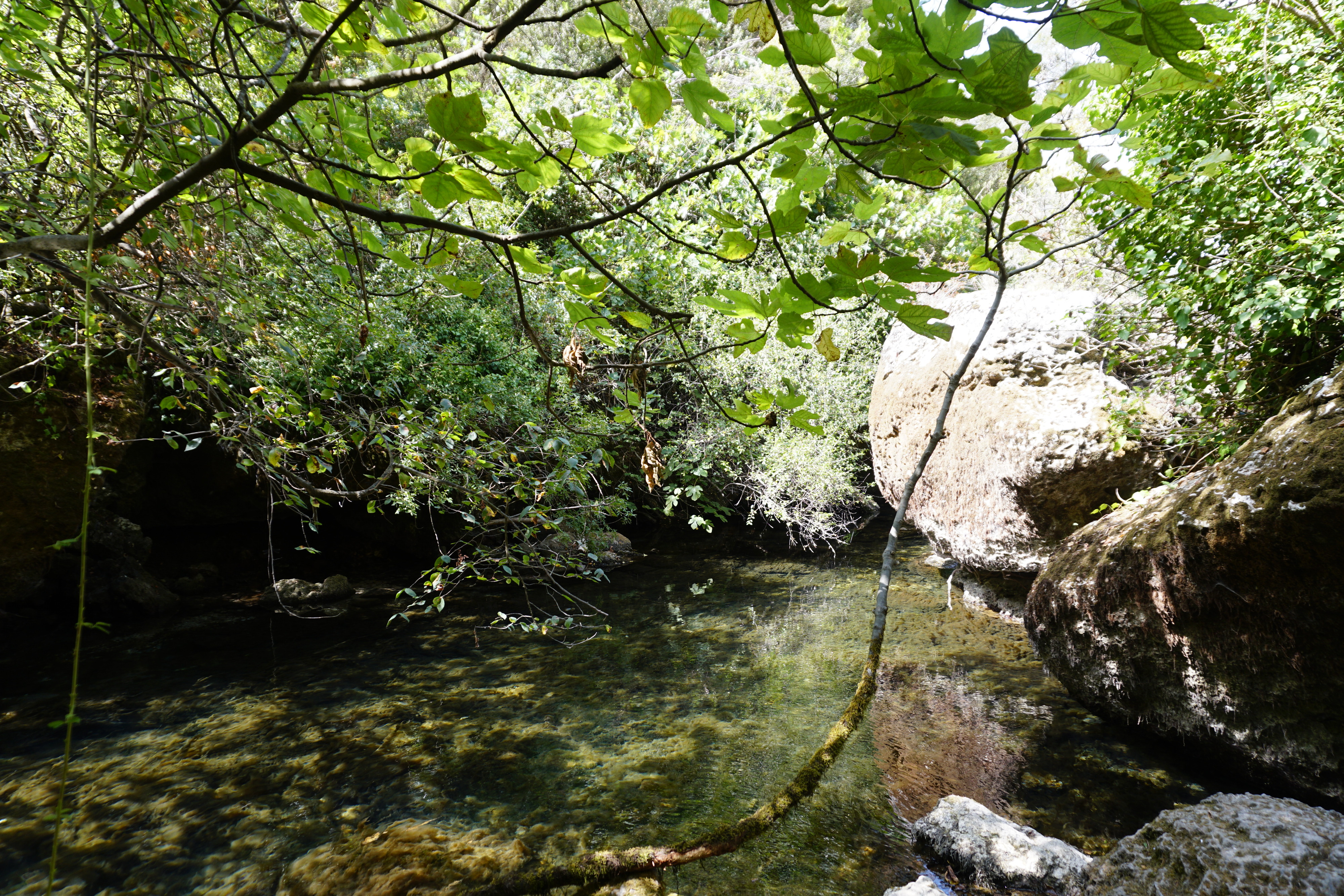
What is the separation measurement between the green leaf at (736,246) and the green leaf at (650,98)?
26 centimetres

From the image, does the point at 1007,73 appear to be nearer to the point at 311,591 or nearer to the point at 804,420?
the point at 804,420

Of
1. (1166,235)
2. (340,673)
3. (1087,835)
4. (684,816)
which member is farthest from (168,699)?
(1166,235)

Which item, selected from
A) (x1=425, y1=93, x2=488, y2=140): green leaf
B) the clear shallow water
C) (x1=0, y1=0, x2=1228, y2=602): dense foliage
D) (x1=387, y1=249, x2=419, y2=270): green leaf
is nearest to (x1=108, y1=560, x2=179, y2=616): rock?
the clear shallow water

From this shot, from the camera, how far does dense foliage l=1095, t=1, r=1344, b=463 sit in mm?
3422

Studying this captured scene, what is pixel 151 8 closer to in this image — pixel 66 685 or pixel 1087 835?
pixel 1087 835

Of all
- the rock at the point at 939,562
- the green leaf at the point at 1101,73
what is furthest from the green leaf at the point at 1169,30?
the rock at the point at 939,562

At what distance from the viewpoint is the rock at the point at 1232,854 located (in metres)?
2.44

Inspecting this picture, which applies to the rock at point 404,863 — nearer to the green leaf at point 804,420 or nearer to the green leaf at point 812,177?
the green leaf at point 804,420

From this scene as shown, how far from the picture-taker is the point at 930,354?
8.02 metres

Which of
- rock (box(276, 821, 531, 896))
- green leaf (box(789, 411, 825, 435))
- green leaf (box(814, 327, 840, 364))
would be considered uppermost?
green leaf (box(814, 327, 840, 364))

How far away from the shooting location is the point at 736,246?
1.26m

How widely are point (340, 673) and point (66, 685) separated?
265 cm

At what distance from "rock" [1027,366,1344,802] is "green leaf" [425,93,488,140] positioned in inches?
169

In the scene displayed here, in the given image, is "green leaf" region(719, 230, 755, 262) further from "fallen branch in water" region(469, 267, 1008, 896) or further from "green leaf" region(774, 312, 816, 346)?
"fallen branch in water" region(469, 267, 1008, 896)
